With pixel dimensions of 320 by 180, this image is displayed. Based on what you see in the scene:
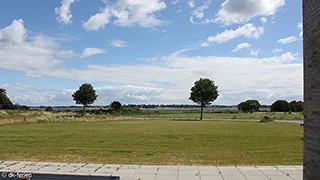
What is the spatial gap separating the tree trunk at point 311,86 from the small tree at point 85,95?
65704mm

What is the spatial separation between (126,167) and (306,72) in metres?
5.77

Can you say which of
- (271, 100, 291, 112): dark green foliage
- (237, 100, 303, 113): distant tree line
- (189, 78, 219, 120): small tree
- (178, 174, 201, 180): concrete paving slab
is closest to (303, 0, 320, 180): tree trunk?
(178, 174, 201, 180): concrete paving slab

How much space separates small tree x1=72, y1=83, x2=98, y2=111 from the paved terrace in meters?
60.0

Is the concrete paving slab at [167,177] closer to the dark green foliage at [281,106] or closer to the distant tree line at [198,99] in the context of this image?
the distant tree line at [198,99]

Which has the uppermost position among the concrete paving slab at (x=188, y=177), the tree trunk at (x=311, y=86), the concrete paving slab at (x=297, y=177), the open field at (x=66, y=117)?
the tree trunk at (x=311, y=86)

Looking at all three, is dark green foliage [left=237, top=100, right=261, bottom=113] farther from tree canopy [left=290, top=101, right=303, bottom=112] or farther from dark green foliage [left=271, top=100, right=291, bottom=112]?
tree canopy [left=290, top=101, right=303, bottom=112]

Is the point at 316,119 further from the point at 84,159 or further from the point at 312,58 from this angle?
the point at 84,159

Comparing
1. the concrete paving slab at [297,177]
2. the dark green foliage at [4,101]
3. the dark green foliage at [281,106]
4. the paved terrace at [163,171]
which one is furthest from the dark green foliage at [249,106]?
the concrete paving slab at [297,177]

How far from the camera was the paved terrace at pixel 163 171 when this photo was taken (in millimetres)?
8539

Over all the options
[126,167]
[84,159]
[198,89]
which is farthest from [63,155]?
[198,89]

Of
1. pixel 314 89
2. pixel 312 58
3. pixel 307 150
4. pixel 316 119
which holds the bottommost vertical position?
pixel 307 150

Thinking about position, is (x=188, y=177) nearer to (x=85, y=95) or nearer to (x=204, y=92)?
(x=204, y=92)

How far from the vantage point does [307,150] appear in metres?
6.04

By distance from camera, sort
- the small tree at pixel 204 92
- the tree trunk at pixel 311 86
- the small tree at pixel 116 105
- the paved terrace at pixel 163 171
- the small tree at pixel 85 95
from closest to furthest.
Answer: the tree trunk at pixel 311 86 < the paved terrace at pixel 163 171 < the small tree at pixel 204 92 < the small tree at pixel 85 95 < the small tree at pixel 116 105
